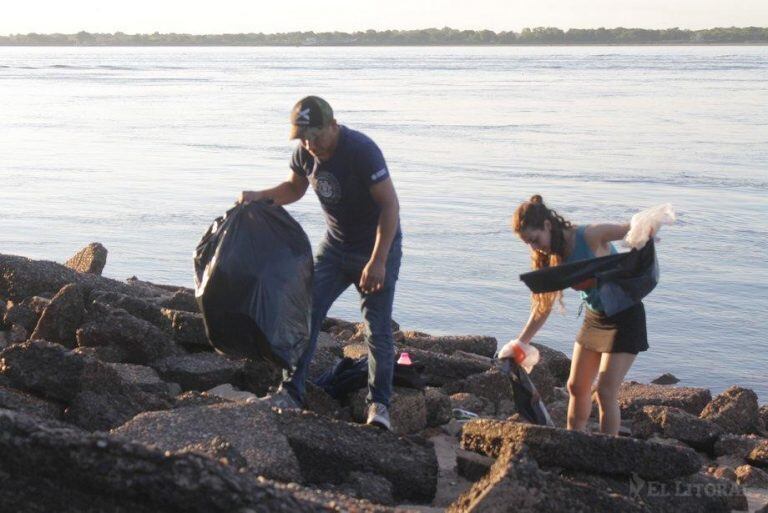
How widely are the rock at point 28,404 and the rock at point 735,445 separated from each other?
3805 millimetres

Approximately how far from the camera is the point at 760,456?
691 cm

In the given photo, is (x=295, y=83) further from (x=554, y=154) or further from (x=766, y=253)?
(x=766, y=253)

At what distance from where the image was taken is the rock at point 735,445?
7129mm

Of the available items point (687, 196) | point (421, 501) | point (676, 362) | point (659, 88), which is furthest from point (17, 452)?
point (659, 88)

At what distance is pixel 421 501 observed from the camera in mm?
5543

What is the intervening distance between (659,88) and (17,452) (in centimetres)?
4095

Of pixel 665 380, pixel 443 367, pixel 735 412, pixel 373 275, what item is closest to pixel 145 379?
pixel 373 275

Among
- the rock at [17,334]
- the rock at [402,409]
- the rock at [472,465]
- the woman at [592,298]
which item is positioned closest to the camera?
the rock at [472,465]

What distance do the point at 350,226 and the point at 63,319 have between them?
8.73 ft

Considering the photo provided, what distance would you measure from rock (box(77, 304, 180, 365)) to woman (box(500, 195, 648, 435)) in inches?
101

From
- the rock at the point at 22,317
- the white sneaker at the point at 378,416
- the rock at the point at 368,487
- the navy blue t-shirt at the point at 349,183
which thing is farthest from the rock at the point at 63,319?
the rock at the point at 368,487

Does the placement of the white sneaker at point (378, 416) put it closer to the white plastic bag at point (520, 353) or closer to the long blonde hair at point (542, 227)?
the white plastic bag at point (520, 353)

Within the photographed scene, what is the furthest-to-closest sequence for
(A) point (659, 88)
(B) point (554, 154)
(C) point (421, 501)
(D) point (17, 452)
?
(A) point (659, 88) → (B) point (554, 154) → (C) point (421, 501) → (D) point (17, 452)

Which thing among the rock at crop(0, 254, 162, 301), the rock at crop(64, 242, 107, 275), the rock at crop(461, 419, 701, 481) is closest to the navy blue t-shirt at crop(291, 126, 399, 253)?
the rock at crop(461, 419, 701, 481)
